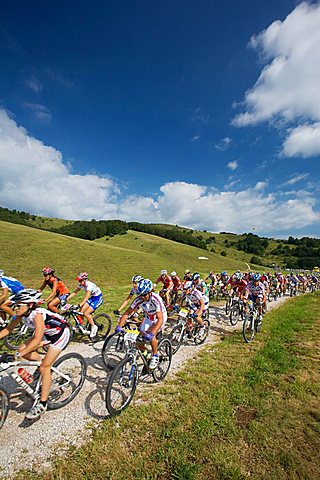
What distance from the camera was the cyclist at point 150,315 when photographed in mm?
5652

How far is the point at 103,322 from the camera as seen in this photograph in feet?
31.2

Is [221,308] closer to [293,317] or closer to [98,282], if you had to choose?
[293,317]

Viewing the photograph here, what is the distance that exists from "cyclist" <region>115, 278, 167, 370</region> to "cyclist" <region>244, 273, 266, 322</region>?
6290 mm

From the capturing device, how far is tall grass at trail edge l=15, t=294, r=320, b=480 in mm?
3678

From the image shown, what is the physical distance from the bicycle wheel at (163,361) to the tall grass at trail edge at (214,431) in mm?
281

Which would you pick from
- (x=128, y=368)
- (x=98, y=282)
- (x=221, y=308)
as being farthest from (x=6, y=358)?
(x=98, y=282)

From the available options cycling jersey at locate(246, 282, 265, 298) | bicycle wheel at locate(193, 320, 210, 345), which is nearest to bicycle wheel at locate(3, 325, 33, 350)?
bicycle wheel at locate(193, 320, 210, 345)

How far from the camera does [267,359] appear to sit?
7.77 m

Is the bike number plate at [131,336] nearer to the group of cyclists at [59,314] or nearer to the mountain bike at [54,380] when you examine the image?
the group of cyclists at [59,314]

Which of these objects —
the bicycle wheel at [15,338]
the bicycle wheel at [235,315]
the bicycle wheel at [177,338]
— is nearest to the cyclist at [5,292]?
the bicycle wheel at [15,338]

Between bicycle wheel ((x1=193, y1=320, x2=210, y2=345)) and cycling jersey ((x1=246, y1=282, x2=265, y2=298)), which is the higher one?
cycling jersey ((x1=246, y1=282, x2=265, y2=298))

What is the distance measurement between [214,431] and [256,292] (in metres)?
7.22

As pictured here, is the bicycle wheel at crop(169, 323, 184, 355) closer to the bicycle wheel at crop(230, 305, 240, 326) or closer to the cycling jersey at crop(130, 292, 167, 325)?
the cycling jersey at crop(130, 292, 167, 325)

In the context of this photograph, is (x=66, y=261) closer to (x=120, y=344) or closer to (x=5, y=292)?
(x=5, y=292)
